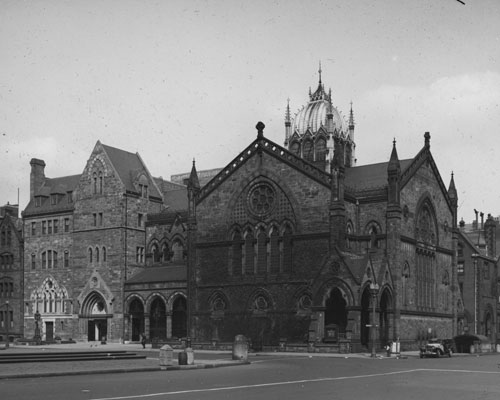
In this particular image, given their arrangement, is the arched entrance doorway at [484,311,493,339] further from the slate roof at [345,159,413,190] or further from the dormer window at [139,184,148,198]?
the dormer window at [139,184,148,198]

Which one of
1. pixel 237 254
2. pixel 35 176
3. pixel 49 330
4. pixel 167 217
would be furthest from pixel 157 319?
pixel 35 176

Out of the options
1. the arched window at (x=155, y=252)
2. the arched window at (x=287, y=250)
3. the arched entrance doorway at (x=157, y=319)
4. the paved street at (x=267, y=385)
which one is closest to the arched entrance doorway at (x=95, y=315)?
the arched entrance doorway at (x=157, y=319)

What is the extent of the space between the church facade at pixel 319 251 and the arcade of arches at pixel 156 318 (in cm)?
278

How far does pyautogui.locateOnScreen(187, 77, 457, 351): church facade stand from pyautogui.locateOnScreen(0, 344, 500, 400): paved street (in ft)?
79.0

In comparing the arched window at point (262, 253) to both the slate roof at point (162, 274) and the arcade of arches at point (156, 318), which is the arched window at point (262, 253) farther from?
the arcade of arches at point (156, 318)

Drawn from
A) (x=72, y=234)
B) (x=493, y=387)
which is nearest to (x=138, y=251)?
(x=72, y=234)

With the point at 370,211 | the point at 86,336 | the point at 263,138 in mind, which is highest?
the point at 263,138

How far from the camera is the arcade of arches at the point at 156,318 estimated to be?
71.4 m

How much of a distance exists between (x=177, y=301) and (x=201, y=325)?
4435 millimetres

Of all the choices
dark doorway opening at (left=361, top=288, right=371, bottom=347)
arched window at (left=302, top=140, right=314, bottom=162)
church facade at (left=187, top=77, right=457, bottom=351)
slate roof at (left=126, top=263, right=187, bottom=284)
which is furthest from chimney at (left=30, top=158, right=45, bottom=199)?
dark doorway opening at (left=361, top=288, right=371, bottom=347)

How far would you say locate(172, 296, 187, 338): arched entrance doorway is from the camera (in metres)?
71.4

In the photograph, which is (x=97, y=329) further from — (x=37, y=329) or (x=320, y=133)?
(x=320, y=133)

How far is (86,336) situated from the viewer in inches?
2985

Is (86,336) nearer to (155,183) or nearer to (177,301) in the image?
(177,301)
